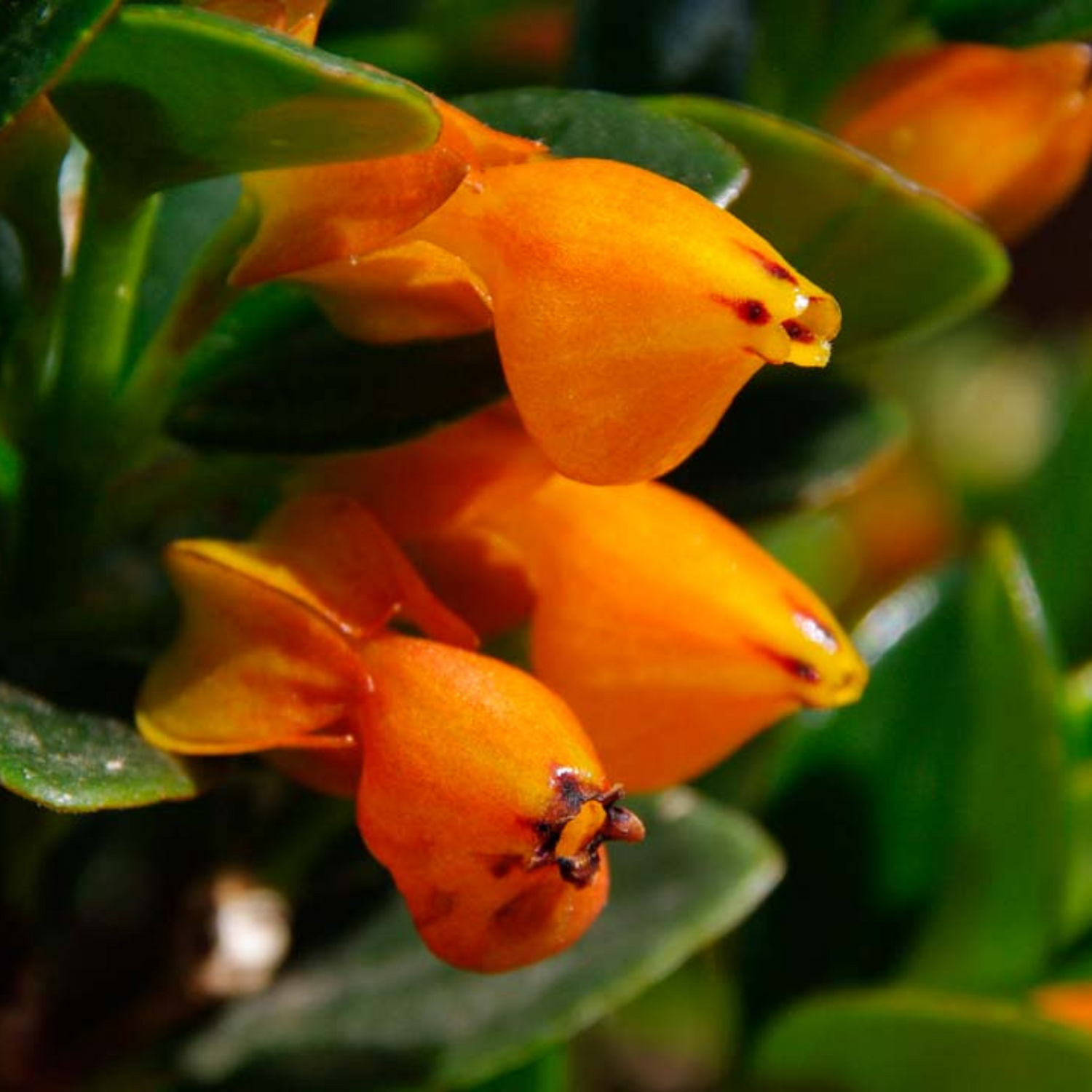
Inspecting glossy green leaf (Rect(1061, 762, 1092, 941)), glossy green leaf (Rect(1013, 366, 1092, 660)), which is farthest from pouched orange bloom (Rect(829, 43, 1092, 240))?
glossy green leaf (Rect(1013, 366, 1092, 660))

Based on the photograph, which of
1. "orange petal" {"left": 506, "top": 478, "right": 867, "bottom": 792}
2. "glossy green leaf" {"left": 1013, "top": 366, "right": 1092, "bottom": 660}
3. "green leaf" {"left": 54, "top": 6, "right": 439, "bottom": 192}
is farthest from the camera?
"glossy green leaf" {"left": 1013, "top": 366, "right": 1092, "bottom": 660}

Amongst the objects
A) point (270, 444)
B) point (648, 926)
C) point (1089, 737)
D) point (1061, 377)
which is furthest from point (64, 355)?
point (1061, 377)

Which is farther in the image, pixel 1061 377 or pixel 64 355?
pixel 1061 377

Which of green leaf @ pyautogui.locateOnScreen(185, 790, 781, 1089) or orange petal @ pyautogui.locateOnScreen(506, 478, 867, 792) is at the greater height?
orange petal @ pyautogui.locateOnScreen(506, 478, 867, 792)

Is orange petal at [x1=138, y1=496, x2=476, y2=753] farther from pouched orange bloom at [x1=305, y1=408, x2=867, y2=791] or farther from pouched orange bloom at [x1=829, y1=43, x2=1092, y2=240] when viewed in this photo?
pouched orange bloom at [x1=829, y1=43, x2=1092, y2=240]

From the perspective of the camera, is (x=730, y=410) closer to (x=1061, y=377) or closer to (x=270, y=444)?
(x=270, y=444)
